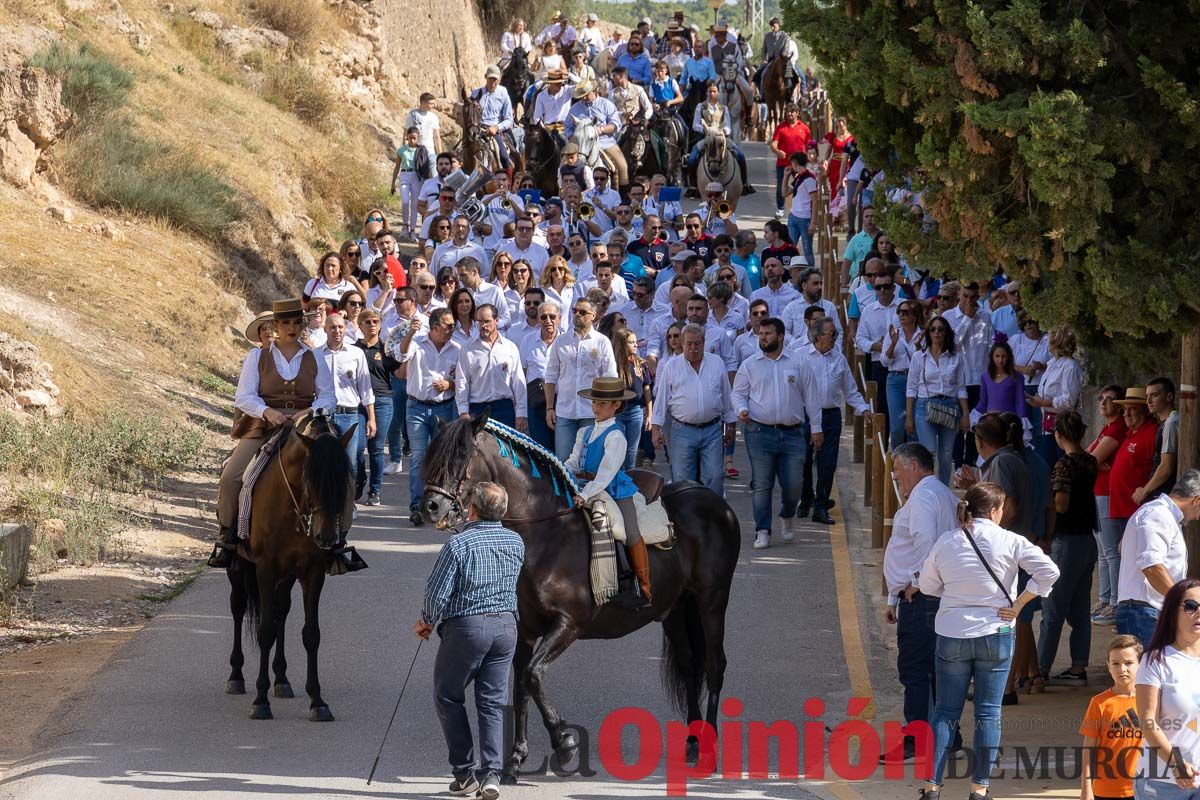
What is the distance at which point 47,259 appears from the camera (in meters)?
20.8

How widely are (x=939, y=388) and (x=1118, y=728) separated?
8209 mm

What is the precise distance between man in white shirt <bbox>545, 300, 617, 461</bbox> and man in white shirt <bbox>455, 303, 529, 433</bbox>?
0.34 meters

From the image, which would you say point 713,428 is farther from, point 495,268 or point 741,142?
point 741,142

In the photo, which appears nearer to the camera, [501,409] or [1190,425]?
[1190,425]

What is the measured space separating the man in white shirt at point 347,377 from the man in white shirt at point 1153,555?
785 cm

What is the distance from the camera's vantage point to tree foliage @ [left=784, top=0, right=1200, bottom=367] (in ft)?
29.2

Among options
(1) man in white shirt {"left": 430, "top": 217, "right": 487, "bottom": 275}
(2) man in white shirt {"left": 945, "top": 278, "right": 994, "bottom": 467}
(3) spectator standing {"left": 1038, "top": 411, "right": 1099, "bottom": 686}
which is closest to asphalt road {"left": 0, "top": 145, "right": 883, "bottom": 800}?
(3) spectator standing {"left": 1038, "top": 411, "right": 1099, "bottom": 686}

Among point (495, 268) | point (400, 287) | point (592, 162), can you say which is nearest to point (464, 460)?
point (495, 268)

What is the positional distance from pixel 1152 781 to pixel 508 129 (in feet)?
74.3

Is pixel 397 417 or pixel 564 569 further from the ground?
pixel 397 417

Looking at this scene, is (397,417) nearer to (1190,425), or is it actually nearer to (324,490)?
(324,490)

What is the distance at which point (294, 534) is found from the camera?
1048 centimetres

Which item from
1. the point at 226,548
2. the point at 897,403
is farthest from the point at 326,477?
the point at 897,403

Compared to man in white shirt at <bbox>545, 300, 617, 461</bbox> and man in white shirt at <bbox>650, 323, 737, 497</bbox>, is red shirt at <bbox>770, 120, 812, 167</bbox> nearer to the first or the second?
man in white shirt at <bbox>545, 300, 617, 461</bbox>
